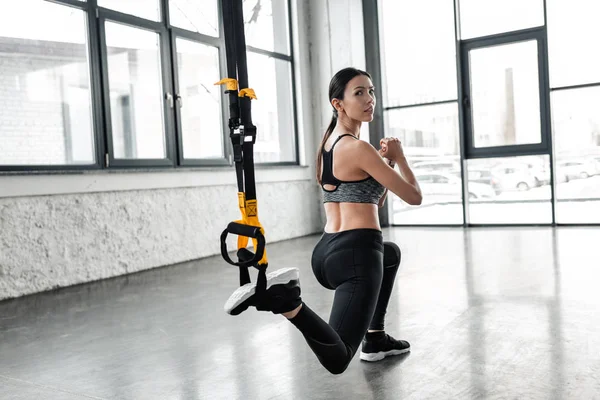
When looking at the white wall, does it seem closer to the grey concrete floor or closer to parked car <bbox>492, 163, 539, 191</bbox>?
the grey concrete floor

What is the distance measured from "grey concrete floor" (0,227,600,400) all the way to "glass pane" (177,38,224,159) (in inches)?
73.2

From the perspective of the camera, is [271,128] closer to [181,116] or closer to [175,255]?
[181,116]

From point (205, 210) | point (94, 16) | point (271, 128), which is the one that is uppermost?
point (94, 16)

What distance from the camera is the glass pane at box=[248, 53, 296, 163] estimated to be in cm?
710

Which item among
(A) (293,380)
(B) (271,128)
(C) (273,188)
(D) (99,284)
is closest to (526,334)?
(A) (293,380)

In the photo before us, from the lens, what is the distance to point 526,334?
2.54 metres

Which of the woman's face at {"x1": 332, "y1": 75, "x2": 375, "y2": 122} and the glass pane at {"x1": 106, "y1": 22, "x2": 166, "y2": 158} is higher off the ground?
the glass pane at {"x1": 106, "y1": 22, "x2": 166, "y2": 158}

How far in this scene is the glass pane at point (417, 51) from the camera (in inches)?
291

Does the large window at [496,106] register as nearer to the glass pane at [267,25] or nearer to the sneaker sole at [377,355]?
the glass pane at [267,25]

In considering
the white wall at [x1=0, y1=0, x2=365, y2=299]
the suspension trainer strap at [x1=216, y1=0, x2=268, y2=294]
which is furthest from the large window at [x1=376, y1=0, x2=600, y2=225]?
the suspension trainer strap at [x1=216, y1=0, x2=268, y2=294]

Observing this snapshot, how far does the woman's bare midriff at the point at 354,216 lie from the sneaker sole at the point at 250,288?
1.23 ft

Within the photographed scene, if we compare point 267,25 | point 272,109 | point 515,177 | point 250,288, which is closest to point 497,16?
point 515,177

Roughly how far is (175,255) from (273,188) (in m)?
1.78

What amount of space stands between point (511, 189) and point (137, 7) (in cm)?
479
